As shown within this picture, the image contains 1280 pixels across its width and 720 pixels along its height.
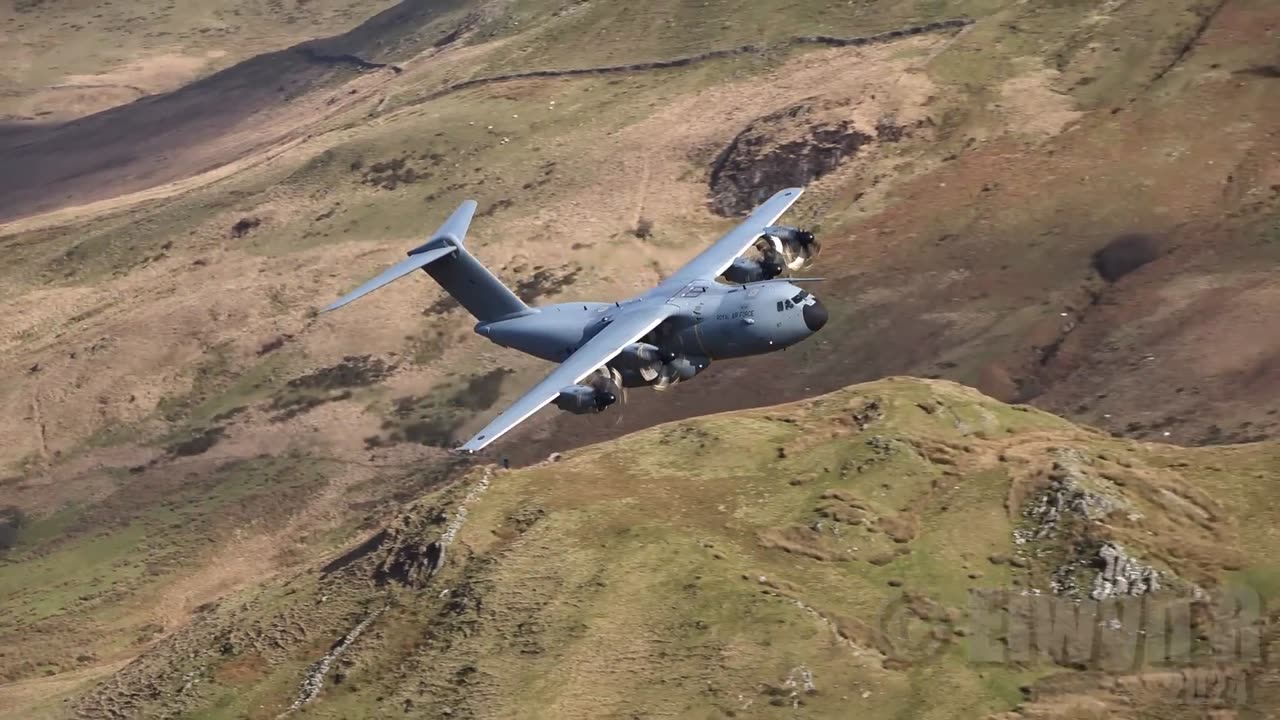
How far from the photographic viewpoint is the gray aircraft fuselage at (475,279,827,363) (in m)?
50.6

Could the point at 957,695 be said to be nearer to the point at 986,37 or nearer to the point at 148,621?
the point at 148,621

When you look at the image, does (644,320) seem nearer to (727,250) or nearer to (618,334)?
(618,334)

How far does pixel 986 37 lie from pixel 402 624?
73508mm

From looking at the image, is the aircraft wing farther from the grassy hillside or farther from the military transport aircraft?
the grassy hillside

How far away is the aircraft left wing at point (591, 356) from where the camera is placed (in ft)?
147

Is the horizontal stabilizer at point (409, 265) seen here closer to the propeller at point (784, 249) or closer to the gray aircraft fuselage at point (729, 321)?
the gray aircraft fuselage at point (729, 321)

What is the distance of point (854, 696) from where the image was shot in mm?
42812

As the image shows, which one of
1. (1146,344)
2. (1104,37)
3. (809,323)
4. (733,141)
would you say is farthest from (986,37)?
(809,323)

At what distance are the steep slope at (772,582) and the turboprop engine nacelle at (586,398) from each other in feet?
20.4

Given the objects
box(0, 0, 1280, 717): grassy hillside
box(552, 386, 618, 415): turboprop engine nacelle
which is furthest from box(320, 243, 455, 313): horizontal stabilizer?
box(552, 386, 618, 415): turboprop engine nacelle

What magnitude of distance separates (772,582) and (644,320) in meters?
11.0

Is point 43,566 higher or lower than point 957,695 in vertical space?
lower

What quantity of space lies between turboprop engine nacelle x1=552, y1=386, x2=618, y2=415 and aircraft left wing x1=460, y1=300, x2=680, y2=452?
1.31 feet

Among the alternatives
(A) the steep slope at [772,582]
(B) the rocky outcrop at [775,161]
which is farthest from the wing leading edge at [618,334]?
(B) the rocky outcrop at [775,161]
